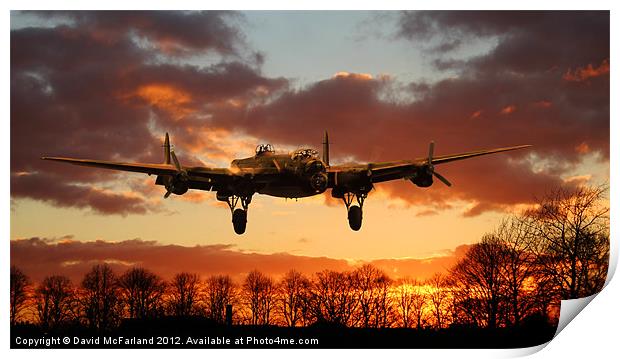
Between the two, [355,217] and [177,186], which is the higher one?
[177,186]

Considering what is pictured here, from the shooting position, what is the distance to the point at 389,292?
5753 cm

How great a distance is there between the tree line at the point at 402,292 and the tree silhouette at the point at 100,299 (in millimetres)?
60

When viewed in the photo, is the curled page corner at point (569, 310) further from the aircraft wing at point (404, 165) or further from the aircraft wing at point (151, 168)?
the aircraft wing at point (151, 168)

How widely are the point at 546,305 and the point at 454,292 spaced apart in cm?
850

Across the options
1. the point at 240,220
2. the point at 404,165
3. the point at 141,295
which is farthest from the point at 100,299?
the point at 404,165

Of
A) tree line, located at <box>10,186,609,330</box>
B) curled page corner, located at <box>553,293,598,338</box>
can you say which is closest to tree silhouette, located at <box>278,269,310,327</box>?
tree line, located at <box>10,186,609,330</box>

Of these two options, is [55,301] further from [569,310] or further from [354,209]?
[569,310]

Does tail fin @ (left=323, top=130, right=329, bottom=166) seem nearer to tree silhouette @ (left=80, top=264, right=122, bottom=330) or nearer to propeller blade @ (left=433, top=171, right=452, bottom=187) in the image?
propeller blade @ (left=433, top=171, right=452, bottom=187)

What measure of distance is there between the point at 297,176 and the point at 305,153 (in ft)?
3.76

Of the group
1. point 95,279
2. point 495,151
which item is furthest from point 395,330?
point 95,279

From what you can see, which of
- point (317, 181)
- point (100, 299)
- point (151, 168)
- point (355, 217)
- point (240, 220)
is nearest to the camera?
point (151, 168)

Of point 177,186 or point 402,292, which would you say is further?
point 402,292

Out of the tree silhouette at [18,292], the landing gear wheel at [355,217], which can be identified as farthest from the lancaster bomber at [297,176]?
the tree silhouette at [18,292]

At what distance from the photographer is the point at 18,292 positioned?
3956cm
